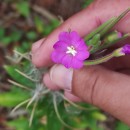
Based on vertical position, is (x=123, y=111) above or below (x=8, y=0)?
below

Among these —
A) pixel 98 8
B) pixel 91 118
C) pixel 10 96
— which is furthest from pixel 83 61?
pixel 91 118

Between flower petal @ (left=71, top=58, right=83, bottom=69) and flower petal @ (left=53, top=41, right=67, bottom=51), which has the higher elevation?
flower petal @ (left=53, top=41, right=67, bottom=51)

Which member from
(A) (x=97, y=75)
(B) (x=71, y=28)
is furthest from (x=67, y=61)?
(B) (x=71, y=28)

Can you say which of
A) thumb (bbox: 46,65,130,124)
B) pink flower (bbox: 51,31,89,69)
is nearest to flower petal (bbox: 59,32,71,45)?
pink flower (bbox: 51,31,89,69)

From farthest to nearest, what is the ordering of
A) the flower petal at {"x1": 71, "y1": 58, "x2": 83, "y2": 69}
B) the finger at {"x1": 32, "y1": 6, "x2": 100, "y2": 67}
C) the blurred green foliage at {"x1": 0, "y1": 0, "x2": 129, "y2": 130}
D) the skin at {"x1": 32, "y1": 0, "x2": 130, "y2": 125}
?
the blurred green foliage at {"x1": 0, "y1": 0, "x2": 129, "y2": 130} < the finger at {"x1": 32, "y1": 6, "x2": 100, "y2": 67} < the skin at {"x1": 32, "y1": 0, "x2": 130, "y2": 125} < the flower petal at {"x1": 71, "y1": 58, "x2": 83, "y2": 69}

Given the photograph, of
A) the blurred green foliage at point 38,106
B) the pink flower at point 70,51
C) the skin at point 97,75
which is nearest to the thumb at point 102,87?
the skin at point 97,75

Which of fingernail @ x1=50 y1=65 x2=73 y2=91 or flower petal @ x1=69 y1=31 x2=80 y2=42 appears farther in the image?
fingernail @ x1=50 y1=65 x2=73 y2=91

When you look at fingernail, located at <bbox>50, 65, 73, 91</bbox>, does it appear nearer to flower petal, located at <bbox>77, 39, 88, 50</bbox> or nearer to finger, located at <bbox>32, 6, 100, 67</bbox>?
finger, located at <bbox>32, 6, 100, 67</bbox>

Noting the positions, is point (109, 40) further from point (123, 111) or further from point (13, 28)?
point (13, 28)
